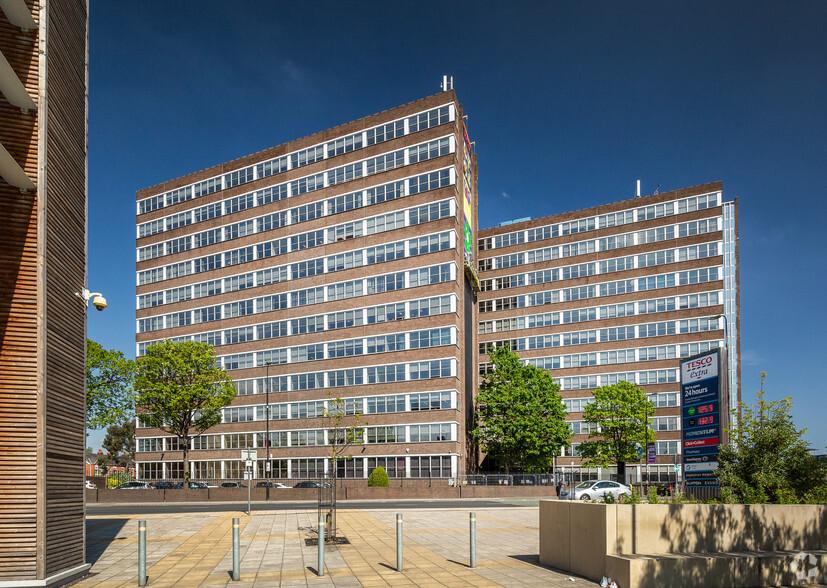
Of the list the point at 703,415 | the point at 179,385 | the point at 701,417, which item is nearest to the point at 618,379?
the point at 179,385

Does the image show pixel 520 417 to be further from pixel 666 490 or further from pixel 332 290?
pixel 666 490

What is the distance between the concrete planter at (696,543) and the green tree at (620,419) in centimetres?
5082

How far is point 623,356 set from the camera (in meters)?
81.3

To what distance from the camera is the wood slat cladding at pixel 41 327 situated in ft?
43.6

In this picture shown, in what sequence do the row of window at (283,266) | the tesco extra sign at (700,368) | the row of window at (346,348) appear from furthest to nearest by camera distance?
the row of window at (283,266), the row of window at (346,348), the tesco extra sign at (700,368)

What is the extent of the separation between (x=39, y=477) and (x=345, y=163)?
197 ft

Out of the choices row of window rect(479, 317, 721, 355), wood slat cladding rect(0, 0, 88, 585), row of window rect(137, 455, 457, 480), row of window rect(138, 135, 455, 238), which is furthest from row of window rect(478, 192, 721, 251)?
wood slat cladding rect(0, 0, 88, 585)

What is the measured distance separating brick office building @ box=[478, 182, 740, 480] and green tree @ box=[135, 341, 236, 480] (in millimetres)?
33785

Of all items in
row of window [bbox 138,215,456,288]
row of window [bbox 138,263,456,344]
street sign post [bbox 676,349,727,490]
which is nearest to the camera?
street sign post [bbox 676,349,727,490]

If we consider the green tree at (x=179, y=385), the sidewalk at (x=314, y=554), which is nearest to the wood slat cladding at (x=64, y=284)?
the sidewalk at (x=314, y=554)

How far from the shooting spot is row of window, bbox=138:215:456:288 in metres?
65.1

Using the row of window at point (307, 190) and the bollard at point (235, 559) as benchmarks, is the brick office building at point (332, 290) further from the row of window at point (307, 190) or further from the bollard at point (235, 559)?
the bollard at point (235, 559)

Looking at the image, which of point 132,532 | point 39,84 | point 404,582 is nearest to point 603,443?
point 132,532

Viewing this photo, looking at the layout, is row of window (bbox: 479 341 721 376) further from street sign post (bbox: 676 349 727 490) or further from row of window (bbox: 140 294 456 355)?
street sign post (bbox: 676 349 727 490)
